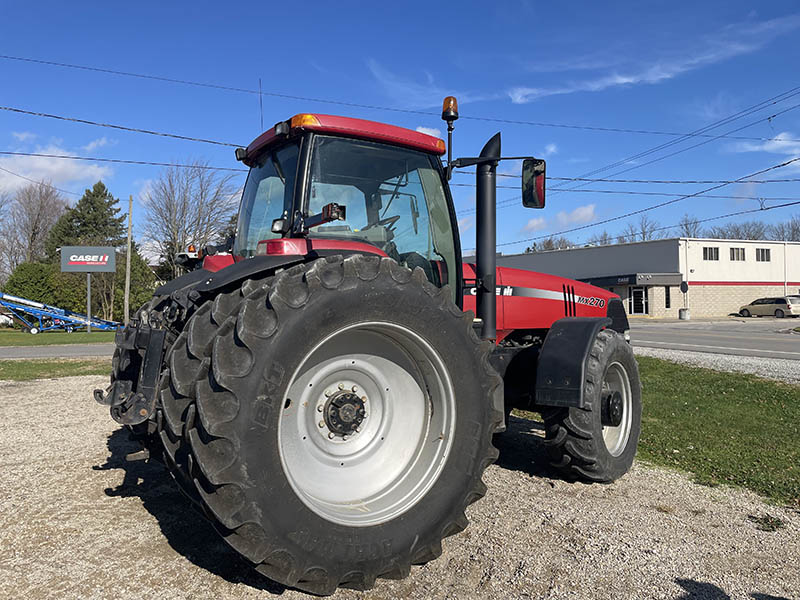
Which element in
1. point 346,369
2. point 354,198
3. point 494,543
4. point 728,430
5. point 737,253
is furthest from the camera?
point 737,253

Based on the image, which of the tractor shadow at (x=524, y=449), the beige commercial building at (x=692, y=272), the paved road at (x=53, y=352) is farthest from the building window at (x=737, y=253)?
the tractor shadow at (x=524, y=449)

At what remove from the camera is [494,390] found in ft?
10.5

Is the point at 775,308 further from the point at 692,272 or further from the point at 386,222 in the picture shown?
the point at 386,222

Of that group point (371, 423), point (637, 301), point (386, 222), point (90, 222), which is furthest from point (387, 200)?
point (90, 222)

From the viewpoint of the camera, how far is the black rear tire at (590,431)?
4.36 metres

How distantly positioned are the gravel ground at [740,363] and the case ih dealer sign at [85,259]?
2709 cm

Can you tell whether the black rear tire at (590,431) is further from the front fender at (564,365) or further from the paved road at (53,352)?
the paved road at (53,352)

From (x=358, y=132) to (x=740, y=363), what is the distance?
1286 cm

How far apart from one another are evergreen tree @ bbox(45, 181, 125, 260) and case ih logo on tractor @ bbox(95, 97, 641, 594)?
171ft

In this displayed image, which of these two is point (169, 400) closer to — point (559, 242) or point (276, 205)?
point (276, 205)

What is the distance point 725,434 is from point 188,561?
5.73 m

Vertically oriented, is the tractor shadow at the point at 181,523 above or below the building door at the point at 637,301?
below

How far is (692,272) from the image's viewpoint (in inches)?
1794

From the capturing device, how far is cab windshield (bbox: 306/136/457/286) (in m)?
3.65
